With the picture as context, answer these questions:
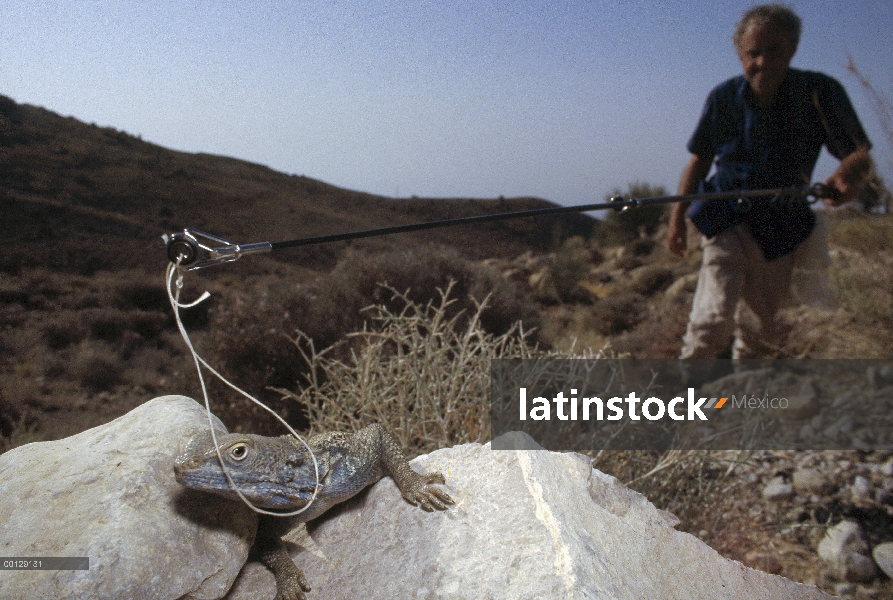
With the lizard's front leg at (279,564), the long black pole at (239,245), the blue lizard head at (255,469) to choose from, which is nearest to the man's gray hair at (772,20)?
the long black pole at (239,245)

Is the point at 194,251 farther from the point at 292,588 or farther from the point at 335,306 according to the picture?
the point at 335,306

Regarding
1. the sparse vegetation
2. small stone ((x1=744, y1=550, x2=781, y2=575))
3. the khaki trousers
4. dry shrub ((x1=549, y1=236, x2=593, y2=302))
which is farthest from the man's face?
dry shrub ((x1=549, y1=236, x2=593, y2=302))

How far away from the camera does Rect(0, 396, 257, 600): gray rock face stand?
104cm

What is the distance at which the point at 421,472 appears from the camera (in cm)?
145

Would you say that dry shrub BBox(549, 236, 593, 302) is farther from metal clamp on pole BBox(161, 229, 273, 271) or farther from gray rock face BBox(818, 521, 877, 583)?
metal clamp on pole BBox(161, 229, 273, 271)

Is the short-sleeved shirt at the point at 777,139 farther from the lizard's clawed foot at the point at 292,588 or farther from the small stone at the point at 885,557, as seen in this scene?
the lizard's clawed foot at the point at 292,588

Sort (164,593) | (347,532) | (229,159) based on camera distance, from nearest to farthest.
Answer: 1. (164,593)
2. (347,532)
3. (229,159)

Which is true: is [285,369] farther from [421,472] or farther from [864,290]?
[864,290]

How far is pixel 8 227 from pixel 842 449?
12.3 ft

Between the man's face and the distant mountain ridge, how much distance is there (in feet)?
→ 5.17

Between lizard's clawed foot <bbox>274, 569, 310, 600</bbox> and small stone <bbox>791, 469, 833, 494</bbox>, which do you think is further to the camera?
small stone <bbox>791, 469, 833, 494</bbox>

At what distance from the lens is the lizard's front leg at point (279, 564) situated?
1185 mm

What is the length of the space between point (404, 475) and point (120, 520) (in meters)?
0.62

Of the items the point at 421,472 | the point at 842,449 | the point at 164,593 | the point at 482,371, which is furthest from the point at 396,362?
the point at 842,449
